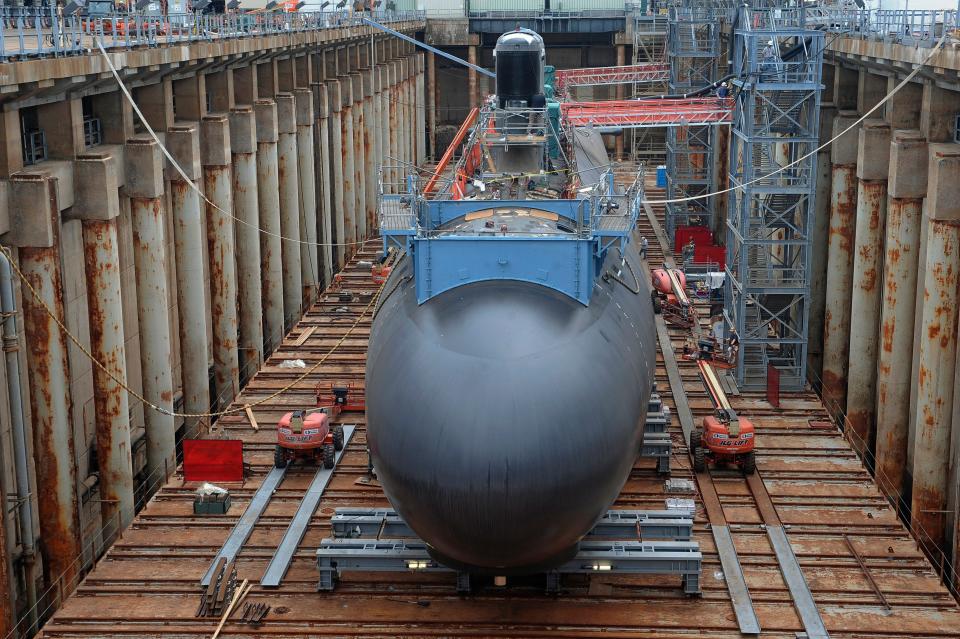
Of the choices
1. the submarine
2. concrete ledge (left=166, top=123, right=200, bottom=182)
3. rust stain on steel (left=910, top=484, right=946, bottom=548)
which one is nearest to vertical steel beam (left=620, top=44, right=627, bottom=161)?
concrete ledge (left=166, top=123, right=200, bottom=182)

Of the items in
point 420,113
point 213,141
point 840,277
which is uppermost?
point 213,141

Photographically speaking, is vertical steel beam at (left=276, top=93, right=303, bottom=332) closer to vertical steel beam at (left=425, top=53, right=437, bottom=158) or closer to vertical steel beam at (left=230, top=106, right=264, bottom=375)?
vertical steel beam at (left=230, top=106, right=264, bottom=375)

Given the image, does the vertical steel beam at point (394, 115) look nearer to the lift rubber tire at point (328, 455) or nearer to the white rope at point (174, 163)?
the white rope at point (174, 163)

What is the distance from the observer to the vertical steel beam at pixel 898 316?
105ft

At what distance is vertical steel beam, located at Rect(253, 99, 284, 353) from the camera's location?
43156 millimetres

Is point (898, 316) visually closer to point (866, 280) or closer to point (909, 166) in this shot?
point (866, 280)

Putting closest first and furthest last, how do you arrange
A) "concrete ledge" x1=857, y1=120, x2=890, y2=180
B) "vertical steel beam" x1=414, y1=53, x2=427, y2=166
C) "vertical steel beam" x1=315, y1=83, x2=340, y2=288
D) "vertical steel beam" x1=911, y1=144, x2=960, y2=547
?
"vertical steel beam" x1=911, y1=144, x2=960, y2=547
"concrete ledge" x1=857, y1=120, x2=890, y2=180
"vertical steel beam" x1=315, y1=83, x2=340, y2=288
"vertical steel beam" x1=414, y1=53, x2=427, y2=166

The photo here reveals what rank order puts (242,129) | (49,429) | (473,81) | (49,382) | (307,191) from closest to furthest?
1. (49,382)
2. (49,429)
3. (242,129)
4. (307,191)
5. (473,81)

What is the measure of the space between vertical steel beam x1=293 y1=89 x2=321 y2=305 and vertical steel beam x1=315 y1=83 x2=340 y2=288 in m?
1.95

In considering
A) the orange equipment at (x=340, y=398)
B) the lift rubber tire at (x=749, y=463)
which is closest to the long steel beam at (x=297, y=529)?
the orange equipment at (x=340, y=398)

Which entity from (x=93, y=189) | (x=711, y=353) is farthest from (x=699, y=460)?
(x=93, y=189)

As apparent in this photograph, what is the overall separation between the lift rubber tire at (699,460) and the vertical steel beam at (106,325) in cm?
1258

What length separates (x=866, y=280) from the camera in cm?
3541

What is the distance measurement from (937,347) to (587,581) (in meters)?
12.0
